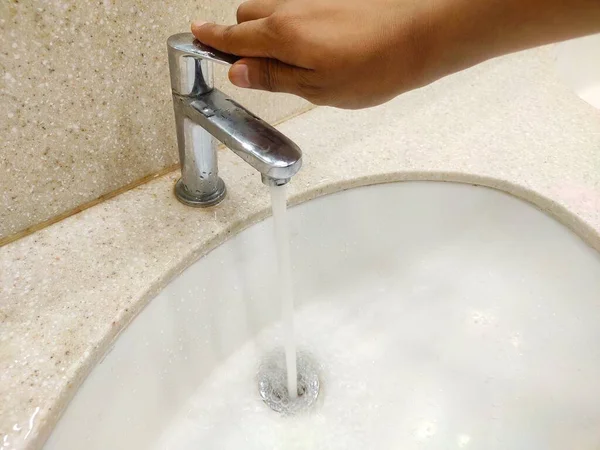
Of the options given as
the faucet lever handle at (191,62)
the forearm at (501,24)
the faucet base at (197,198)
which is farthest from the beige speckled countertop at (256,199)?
the forearm at (501,24)

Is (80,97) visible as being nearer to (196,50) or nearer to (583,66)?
(196,50)

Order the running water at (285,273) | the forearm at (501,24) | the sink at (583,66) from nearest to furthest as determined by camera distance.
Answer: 1. the forearm at (501,24)
2. the running water at (285,273)
3. the sink at (583,66)

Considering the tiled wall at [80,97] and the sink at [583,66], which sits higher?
the tiled wall at [80,97]

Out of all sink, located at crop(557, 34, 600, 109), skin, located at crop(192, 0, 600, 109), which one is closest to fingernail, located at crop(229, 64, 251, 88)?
skin, located at crop(192, 0, 600, 109)

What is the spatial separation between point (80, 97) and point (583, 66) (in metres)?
0.87

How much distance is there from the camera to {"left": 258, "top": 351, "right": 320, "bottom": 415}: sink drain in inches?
21.6

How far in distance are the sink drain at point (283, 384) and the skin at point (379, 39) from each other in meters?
0.31

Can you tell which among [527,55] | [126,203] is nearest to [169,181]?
[126,203]

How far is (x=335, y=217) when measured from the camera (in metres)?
0.59

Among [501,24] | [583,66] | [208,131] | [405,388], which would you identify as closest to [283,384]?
[405,388]

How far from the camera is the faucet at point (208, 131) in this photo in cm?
40

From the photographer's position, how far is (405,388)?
56 centimetres

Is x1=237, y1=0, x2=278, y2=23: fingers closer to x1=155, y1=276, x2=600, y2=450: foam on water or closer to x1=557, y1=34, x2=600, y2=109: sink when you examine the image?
x1=155, y1=276, x2=600, y2=450: foam on water

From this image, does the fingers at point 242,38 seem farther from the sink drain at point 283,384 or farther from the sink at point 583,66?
the sink at point 583,66
